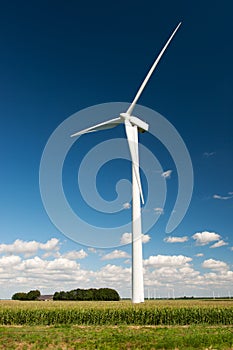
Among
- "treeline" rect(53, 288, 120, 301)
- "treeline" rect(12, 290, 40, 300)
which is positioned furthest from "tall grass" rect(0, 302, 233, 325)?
"treeline" rect(12, 290, 40, 300)

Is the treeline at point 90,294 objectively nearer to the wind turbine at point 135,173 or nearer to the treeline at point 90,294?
the treeline at point 90,294

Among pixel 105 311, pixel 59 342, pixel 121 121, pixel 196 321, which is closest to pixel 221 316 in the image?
pixel 196 321

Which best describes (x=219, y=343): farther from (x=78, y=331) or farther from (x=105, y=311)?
(x=105, y=311)

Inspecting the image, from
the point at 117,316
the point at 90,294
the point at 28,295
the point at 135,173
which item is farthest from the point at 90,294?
the point at 117,316

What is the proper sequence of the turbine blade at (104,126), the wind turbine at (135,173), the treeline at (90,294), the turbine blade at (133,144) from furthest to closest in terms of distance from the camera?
the treeline at (90,294)
the turbine blade at (104,126)
the turbine blade at (133,144)
the wind turbine at (135,173)

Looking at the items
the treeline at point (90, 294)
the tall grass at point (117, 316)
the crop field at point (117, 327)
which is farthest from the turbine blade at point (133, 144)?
the treeline at point (90, 294)

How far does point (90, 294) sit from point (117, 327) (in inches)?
2449

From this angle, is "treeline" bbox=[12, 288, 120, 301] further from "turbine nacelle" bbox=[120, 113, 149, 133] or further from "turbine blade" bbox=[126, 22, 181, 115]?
"turbine blade" bbox=[126, 22, 181, 115]

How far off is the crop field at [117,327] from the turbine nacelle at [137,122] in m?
25.7

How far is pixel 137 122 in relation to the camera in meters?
53.8

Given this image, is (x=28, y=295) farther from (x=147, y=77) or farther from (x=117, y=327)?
(x=117, y=327)

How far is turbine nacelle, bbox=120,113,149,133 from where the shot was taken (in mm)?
52781

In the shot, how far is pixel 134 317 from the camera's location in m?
37.0

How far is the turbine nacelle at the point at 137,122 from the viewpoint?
5278 cm
